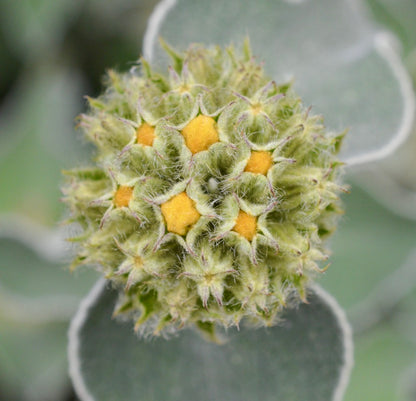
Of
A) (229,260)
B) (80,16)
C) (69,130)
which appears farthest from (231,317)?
(80,16)

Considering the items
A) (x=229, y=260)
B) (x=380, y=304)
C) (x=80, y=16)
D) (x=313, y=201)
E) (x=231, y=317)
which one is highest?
(x=80, y=16)

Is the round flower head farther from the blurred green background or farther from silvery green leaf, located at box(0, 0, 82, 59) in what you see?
silvery green leaf, located at box(0, 0, 82, 59)

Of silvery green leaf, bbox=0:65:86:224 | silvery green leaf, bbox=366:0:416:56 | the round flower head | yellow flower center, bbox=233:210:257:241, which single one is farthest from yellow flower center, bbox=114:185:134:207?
silvery green leaf, bbox=366:0:416:56

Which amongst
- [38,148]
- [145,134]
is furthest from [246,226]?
[38,148]

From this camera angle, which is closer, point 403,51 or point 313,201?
point 313,201

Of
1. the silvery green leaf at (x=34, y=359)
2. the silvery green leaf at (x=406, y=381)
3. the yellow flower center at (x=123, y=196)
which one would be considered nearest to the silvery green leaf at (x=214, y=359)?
the yellow flower center at (x=123, y=196)

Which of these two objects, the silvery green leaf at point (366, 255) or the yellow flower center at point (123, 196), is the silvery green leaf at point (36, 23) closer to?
the silvery green leaf at point (366, 255)

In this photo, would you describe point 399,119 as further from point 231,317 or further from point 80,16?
point 80,16
